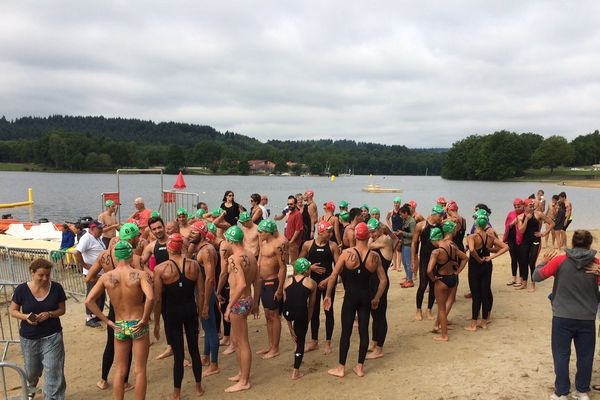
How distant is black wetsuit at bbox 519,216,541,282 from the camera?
8922 millimetres

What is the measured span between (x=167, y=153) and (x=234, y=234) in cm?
10719

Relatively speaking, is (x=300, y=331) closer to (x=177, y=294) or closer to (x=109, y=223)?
(x=177, y=294)

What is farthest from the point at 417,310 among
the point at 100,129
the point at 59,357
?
the point at 100,129

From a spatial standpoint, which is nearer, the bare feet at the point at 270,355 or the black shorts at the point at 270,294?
the black shorts at the point at 270,294

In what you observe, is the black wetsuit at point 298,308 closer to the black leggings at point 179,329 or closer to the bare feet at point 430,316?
the black leggings at point 179,329

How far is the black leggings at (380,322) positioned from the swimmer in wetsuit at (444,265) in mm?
846

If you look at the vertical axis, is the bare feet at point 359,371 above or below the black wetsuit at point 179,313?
below

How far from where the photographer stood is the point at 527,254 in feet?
30.3

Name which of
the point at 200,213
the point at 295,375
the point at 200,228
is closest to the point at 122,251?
the point at 200,228

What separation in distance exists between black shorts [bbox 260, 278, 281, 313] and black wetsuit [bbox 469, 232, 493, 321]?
126 inches

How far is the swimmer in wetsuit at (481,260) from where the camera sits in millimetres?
6883

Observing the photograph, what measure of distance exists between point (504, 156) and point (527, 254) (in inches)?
3733

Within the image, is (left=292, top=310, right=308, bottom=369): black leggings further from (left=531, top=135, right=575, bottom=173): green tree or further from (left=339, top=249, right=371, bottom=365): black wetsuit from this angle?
(left=531, top=135, right=575, bottom=173): green tree

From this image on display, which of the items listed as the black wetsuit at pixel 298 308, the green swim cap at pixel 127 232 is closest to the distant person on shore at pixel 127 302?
the green swim cap at pixel 127 232
